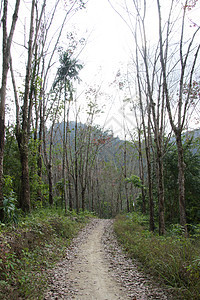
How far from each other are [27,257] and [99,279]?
5.63ft

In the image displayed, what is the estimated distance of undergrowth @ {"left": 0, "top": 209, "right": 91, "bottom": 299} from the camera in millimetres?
3592

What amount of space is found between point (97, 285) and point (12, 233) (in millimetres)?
2317

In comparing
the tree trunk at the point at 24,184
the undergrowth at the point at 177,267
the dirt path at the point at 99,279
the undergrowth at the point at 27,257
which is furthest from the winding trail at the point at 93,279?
the tree trunk at the point at 24,184

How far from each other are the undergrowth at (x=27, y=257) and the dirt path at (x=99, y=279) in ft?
0.93

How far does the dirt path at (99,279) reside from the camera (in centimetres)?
382

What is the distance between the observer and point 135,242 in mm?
6996

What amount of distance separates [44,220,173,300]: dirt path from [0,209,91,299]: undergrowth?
0.28 meters

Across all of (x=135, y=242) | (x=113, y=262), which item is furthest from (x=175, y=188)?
(x=113, y=262)

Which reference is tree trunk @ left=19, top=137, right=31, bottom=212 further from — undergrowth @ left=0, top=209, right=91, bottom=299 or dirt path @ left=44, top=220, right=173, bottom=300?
dirt path @ left=44, top=220, right=173, bottom=300

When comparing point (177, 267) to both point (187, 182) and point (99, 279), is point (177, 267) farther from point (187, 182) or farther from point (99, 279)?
point (187, 182)

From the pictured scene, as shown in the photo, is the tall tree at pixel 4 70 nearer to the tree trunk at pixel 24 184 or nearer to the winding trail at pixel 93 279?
the tree trunk at pixel 24 184

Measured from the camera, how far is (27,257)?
485cm

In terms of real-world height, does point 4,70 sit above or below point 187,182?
above

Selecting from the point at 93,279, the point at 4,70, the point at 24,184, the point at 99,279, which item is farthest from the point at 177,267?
the point at 4,70
